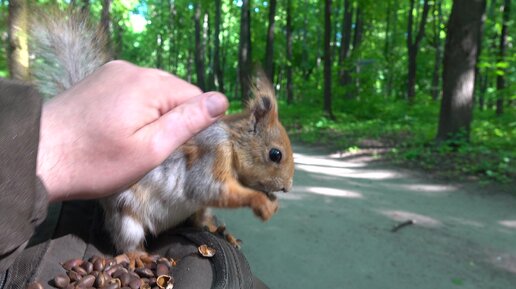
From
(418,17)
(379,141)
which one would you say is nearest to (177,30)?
(418,17)

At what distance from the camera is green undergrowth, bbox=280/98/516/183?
697 cm

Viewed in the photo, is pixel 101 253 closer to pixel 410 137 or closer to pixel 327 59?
pixel 410 137

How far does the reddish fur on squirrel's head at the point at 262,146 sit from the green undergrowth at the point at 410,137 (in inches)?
195

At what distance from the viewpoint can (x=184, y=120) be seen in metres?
1.45

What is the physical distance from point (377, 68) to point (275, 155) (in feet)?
50.5

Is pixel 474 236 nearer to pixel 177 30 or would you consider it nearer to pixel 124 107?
pixel 124 107

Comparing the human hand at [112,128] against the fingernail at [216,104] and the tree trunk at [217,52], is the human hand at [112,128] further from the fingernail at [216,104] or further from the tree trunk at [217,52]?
the tree trunk at [217,52]

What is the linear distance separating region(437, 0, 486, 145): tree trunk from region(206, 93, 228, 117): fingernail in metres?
7.31

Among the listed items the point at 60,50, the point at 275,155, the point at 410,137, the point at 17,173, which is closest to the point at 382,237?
the point at 275,155

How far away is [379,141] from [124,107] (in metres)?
9.43

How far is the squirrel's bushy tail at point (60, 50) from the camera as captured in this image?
7.53 feet

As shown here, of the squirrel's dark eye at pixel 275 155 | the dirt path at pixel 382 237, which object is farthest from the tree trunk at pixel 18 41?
the dirt path at pixel 382 237

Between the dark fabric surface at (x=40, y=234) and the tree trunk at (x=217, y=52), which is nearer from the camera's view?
the dark fabric surface at (x=40, y=234)

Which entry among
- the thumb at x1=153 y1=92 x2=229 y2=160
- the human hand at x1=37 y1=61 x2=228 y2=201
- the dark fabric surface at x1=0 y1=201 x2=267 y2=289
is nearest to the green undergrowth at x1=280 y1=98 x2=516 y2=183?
the dark fabric surface at x1=0 y1=201 x2=267 y2=289
